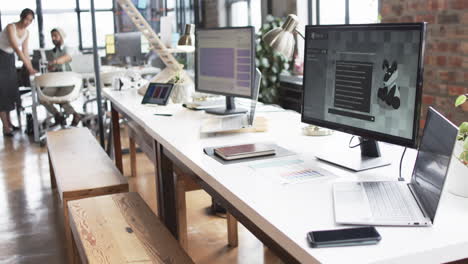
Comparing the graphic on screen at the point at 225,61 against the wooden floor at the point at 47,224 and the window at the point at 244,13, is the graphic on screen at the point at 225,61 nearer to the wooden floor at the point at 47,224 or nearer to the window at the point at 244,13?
the wooden floor at the point at 47,224

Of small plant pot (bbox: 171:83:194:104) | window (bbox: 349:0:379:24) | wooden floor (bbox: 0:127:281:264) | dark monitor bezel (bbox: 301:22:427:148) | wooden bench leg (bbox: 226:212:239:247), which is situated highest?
window (bbox: 349:0:379:24)

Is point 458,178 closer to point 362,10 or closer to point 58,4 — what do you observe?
point 362,10

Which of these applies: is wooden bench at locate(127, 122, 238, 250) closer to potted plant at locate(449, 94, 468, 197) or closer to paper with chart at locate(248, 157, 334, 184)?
paper with chart at locate(248, 157, 334, 184)

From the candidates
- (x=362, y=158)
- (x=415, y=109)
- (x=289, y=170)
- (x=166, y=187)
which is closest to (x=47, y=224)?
(x=166, y=187)

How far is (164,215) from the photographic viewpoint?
8.44 feet

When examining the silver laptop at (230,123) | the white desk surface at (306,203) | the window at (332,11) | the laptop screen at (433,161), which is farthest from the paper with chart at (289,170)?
the window at (332,11)

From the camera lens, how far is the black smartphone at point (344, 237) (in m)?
1.10

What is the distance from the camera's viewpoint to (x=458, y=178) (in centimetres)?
140

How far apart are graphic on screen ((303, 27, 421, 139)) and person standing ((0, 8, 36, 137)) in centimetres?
519

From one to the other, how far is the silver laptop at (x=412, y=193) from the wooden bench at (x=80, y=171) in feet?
4.85

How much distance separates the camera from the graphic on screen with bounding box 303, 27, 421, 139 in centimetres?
152

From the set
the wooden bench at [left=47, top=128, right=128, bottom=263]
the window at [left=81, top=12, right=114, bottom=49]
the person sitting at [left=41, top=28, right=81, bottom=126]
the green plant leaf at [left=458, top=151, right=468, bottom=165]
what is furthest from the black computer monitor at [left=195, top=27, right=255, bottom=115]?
the window at [left=81, top=12, right=114, bottom=49]

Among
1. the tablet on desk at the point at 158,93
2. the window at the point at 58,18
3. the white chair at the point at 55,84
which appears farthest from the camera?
the window at the point at 58,18

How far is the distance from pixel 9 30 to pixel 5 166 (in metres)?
2.05
